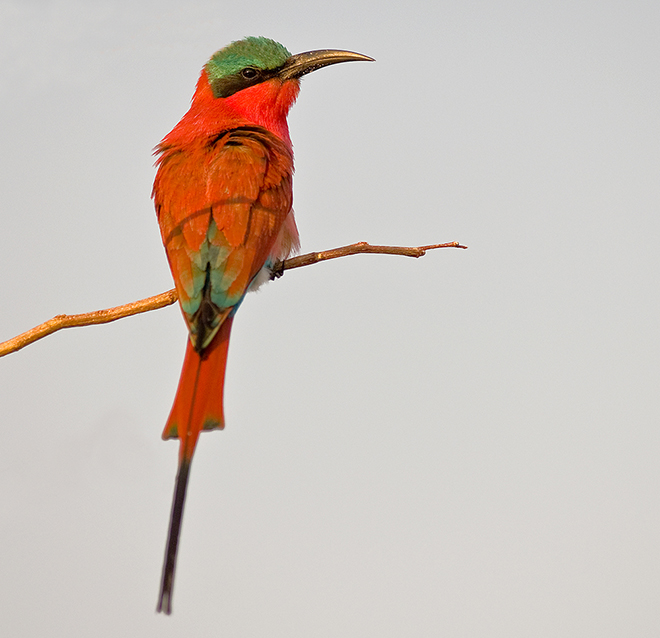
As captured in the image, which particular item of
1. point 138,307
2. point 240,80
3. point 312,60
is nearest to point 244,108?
point 240,80

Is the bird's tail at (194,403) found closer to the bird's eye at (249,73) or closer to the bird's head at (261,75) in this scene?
the bird's head at (261,75)


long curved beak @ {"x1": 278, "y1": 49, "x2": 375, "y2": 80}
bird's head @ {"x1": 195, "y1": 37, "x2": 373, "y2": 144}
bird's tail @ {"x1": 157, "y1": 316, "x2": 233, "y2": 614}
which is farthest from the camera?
long curved beak @ {"x1": 278, "y1": 49, "x2": 375, "y2": 80}

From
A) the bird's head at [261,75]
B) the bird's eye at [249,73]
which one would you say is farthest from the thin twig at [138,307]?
the bird's eye at [249,73]

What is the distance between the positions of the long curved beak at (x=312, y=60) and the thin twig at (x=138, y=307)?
2.80 ft

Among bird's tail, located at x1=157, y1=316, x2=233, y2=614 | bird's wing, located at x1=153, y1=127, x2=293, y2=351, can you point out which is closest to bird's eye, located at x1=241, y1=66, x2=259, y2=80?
bird's wing, located at x1=153, y1=127, x2=293, y2=351

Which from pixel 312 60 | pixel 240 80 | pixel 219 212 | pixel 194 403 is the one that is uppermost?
pixel 312 60

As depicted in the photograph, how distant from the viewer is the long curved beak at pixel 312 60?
249 centimetres

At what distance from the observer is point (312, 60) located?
2510mm

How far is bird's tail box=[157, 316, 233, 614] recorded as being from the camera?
1.28 m

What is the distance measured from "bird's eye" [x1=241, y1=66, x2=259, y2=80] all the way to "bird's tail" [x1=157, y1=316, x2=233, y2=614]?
112 centimetres

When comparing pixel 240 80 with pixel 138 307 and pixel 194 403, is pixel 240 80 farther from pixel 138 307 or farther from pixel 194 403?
pixel 194 403

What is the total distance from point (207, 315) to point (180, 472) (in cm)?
40

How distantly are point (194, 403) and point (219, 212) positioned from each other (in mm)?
531

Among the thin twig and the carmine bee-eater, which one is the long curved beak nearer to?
the carmine bee-eater
